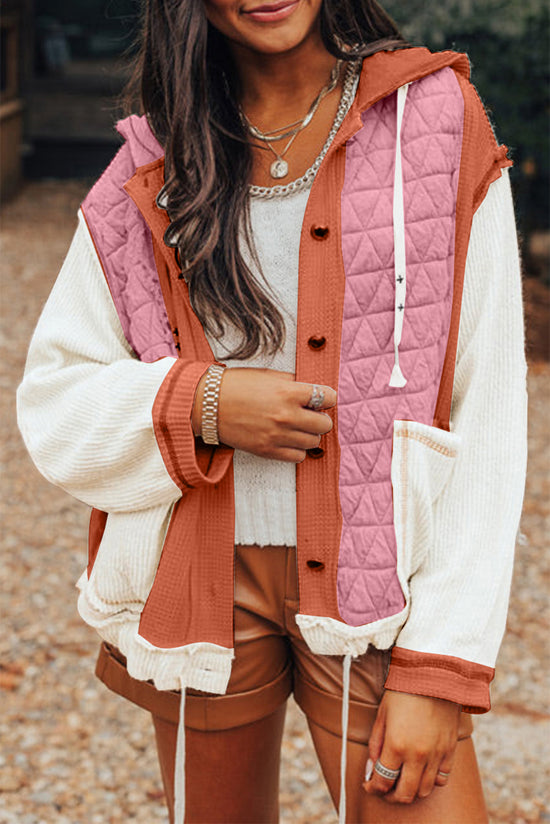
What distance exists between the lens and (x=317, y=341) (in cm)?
158

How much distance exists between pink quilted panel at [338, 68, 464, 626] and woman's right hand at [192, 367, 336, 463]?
0.07m

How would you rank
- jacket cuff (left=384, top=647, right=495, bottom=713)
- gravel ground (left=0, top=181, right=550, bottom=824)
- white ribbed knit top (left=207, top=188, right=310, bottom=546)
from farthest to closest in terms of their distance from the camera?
gravel ground (left=0, top=181, right=550, bottom=824), white ribbed knit top (left=207, top=188, right=310, bottom=546), jacket cuff (left=384, top=647, right=495, bottom=713)

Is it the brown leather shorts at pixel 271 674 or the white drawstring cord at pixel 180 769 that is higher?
the brown leather shorts at pixel 271 674

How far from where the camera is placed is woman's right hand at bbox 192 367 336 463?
154 centimetres

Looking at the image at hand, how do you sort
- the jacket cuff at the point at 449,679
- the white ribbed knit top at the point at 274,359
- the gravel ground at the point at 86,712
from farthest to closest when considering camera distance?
1. the gravel ground at the point at 86,712
2. the white ribbed knit top at the point at 274,359
3. the jacket cuff at the point at 449,679

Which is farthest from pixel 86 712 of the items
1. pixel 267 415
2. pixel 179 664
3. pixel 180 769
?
pixel 267 415

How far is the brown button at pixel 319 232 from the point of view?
1.58m

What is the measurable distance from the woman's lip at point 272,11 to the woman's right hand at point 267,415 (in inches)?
21.6

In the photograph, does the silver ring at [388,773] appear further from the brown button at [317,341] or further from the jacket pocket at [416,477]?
the brown button at [317,341]

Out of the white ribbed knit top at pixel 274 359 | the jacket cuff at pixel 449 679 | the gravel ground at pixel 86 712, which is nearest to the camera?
A: the jacket cuff at pixel 449 679

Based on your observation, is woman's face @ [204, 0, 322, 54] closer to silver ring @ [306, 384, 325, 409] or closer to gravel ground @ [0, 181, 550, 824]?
silver ring @ [306, 384, 325, 409]

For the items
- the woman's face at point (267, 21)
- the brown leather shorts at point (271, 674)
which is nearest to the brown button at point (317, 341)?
the brown leather shorts at point (271, 674)

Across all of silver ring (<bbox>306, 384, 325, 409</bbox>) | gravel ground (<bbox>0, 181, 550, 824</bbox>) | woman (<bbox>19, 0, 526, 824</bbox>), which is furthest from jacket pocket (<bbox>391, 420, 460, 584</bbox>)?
gravel ground (<bbox>0, 181, 550, 824</bbox>)

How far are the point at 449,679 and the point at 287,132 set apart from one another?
0.92 metres
